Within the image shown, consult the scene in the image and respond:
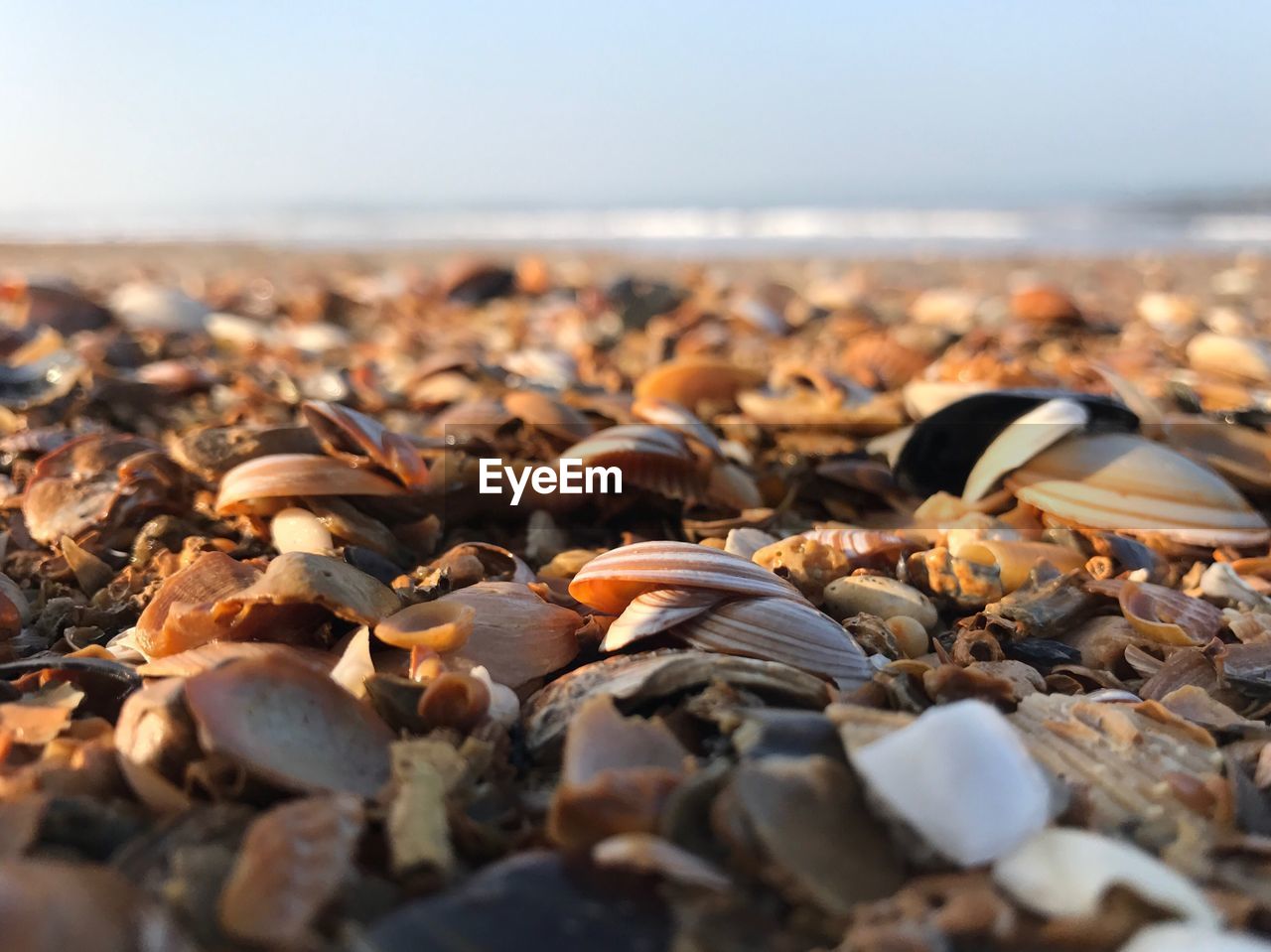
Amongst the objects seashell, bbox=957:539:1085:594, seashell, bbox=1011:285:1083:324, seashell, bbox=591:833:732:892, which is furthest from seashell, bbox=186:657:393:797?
seashell, bbox=1011:285:1083:324

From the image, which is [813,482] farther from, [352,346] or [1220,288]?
[1220,288]

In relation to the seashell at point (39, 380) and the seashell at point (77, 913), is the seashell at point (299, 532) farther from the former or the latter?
the seashell at point (39, 380)

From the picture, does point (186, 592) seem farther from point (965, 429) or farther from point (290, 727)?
point (965, 429)

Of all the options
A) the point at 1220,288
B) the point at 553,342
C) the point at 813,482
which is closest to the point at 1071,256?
the point at 1220,288

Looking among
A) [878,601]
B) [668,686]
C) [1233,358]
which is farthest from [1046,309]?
[668,686]

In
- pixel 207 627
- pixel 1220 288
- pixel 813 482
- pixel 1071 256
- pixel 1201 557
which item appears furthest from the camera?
pixel 1071 256

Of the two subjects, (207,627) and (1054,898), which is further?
(207,627)
